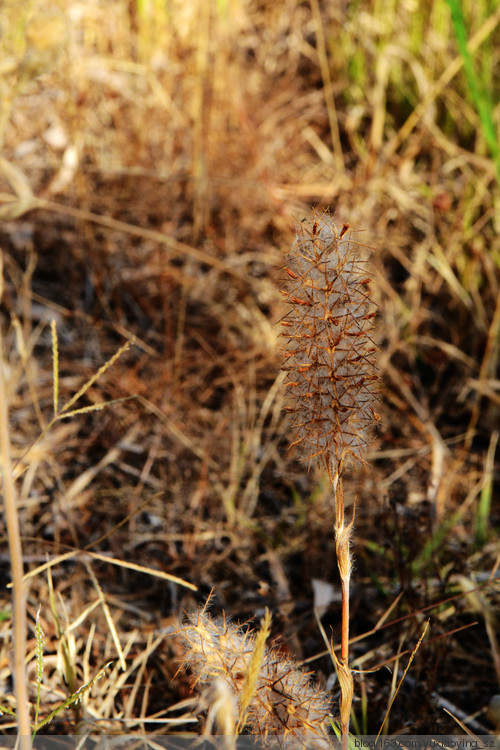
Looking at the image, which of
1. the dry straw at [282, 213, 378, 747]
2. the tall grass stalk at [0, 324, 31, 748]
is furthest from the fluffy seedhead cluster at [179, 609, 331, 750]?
the tall grass stalk at [0, 324, 31, 748]

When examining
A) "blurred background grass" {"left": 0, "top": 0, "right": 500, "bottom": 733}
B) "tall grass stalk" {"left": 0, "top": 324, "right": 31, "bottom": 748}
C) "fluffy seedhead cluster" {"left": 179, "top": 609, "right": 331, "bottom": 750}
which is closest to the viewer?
"tall grass stalk" {"left": 0, "top": 324, "right": 31, "bottom": 748}

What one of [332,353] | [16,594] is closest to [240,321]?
[332,353]

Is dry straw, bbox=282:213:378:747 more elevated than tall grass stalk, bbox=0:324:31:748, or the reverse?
dry straw, bbox=282:213:378:747

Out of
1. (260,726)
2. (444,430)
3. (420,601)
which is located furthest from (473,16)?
(260,726)

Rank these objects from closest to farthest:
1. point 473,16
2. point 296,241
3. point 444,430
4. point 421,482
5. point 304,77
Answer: point 296,241 → point 421,482 → point 444,430 → point 473,16 → point 304,77

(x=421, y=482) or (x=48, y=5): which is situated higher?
(x=48, y=5)

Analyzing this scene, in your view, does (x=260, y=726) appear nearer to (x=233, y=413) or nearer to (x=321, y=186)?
(x=233, y=413)

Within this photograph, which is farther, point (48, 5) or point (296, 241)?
point (48, 5)

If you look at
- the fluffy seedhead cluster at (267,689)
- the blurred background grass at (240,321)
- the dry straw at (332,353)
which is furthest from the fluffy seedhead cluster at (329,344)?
the blurred background grass at (240,321)

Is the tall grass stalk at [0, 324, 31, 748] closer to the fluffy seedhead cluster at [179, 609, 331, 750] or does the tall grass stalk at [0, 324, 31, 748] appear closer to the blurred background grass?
the fluffy seedhead cluster at [179, 609, 331, 750]
